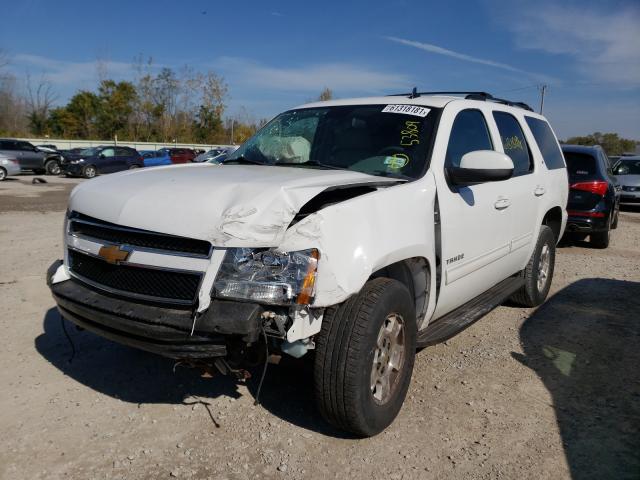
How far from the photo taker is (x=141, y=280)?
2.72 m

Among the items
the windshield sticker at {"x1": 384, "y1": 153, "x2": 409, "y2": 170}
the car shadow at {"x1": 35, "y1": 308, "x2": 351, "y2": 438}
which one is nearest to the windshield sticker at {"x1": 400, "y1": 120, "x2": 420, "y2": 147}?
the windshield sticker at {"x1": 384, "y1": 153, "x2": 409, "y2": 170}

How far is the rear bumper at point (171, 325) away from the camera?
2.38 meters

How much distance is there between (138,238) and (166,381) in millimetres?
1282

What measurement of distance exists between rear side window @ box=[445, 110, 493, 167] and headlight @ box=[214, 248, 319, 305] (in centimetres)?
160

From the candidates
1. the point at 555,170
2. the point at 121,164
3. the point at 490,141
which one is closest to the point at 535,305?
the point at 555,170

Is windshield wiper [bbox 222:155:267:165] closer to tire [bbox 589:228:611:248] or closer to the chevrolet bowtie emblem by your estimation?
the chevrolet bowtie emblem

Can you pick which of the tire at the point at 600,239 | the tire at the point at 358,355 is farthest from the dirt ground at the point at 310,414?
the tire at the point at 600,239

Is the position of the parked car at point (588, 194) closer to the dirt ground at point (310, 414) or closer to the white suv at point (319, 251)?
the dirt ground at point (310, 414)

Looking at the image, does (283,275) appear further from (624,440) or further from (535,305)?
(535,305)

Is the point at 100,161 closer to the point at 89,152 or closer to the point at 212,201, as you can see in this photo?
the point at 89,152

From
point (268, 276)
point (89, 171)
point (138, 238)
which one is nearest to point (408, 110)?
point (268, 276)

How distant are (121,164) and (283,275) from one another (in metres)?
26.5

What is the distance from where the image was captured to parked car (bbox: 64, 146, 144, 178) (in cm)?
2534

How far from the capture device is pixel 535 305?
5441 millimetres
